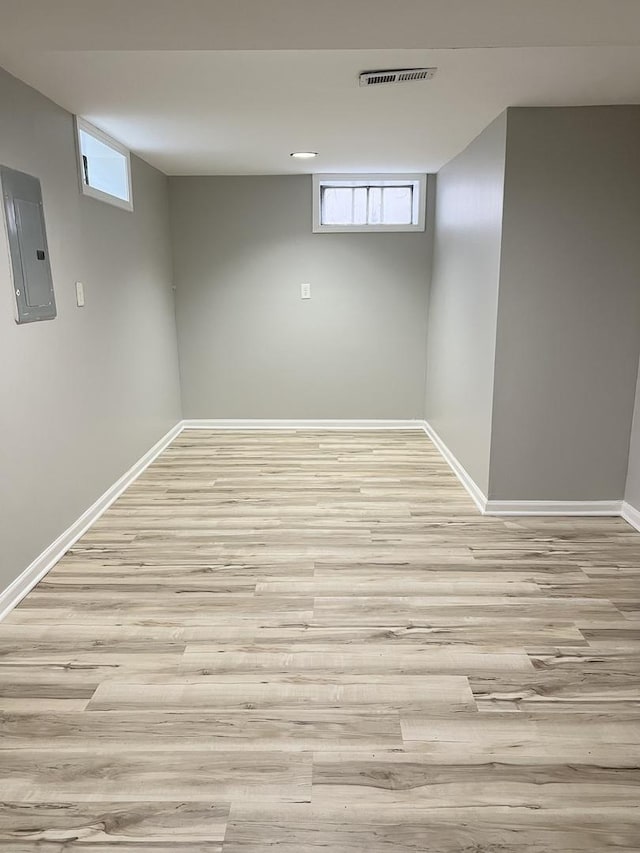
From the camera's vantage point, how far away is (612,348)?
3.44 meters

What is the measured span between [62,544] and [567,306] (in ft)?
9.57

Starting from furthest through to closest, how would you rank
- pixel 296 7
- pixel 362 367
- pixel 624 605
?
pixel 362 367, pixel 624 605, pixel 296 7

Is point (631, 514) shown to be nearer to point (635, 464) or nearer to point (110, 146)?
point (635, 464)

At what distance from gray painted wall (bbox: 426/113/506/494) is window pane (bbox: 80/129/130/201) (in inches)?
89.3

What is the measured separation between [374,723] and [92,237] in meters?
3.02

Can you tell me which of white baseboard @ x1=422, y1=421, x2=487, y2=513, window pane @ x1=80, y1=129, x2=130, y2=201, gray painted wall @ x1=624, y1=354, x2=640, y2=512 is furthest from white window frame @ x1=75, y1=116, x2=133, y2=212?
gray painted wall @ x1=624, y1=354, x2=640, y2=512

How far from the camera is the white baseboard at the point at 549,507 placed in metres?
3.66

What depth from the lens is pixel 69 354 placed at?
3281 millimetres

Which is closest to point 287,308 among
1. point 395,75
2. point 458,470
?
point 458,470

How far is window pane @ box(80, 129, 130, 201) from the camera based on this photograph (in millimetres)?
3641

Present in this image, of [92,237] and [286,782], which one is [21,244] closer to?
[92,237]

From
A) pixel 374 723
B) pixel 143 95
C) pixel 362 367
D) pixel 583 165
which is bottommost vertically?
pixel 374 723

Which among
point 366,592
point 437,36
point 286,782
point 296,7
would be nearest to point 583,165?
point 437,36

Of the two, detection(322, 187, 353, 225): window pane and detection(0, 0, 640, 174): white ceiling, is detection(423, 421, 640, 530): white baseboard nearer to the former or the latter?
detection(0, 0, 640, 174): white ceiling
